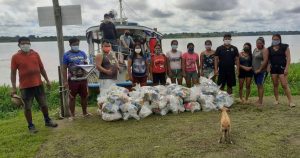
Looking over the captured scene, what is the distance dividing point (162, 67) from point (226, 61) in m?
1.55

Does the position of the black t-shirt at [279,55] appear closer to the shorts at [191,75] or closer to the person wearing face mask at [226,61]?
the person wearing face mask at [226,61]

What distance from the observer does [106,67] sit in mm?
7797

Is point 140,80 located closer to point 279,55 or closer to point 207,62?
point 207,62

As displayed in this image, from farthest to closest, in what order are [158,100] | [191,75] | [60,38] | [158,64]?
[191,75] < [158,64] < [158,100] < [60,38]

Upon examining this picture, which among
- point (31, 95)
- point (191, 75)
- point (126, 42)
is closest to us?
point (31, 95)

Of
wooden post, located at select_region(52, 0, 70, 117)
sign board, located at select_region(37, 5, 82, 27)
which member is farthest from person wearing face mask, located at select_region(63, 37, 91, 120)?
sign board, located at select_region(37, 5, 82, 27)

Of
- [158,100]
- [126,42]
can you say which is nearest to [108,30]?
[126,42]

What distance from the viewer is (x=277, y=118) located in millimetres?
6980

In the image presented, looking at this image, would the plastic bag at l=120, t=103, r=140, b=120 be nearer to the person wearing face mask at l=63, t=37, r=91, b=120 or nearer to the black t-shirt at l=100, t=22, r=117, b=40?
the person wearing face mask at l=63, t=37, r=91, b=120

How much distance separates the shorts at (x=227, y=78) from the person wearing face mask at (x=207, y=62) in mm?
391

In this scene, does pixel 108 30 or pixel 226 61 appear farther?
pixel 108 30

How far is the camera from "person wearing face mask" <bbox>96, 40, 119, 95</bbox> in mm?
7688

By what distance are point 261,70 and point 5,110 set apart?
815cm

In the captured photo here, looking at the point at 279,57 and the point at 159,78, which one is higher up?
the point at 279,57
